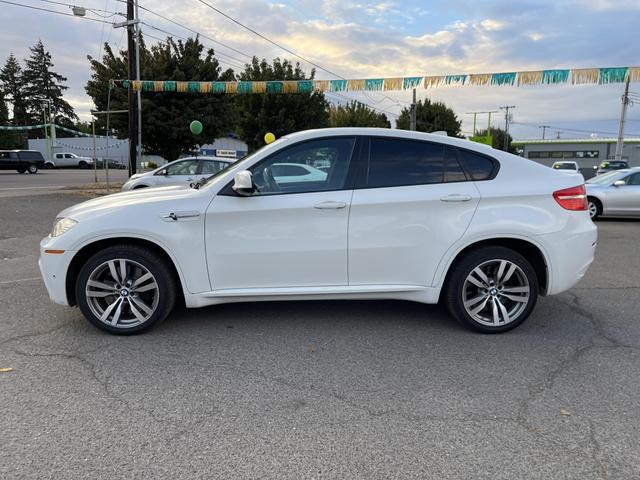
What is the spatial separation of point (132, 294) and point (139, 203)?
767 mm

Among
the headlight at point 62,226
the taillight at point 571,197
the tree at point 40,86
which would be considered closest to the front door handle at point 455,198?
the taillight at point 571,197

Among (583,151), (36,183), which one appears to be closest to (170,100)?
(36,183)

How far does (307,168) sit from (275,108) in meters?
26.9

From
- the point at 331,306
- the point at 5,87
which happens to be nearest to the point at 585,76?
the point at 331,306

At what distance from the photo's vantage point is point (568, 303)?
16.8 feet

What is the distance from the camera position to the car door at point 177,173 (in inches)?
598

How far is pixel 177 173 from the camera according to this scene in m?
15.5

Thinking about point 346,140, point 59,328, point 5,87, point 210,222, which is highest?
point 5,87

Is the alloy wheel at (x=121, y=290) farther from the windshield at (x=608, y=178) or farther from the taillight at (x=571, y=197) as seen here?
the windshield at (x=608, y=178)

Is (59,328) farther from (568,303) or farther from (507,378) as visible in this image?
(568,303)

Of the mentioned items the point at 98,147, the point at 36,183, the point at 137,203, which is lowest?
the point at 36,183

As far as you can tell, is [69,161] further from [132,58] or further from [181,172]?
[181,172]

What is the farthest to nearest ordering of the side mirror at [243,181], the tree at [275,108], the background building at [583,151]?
the background building at [583,151] → the tree at [275,108] → the side mirror at [243,181]

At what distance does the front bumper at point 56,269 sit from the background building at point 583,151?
7129 cm
